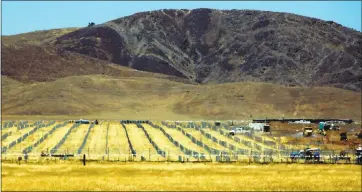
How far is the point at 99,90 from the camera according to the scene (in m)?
180

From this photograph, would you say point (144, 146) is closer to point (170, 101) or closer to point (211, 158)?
point (211, 158)

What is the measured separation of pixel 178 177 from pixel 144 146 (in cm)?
3044

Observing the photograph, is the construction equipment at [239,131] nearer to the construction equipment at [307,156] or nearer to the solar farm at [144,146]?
the solar farm at [144,146]

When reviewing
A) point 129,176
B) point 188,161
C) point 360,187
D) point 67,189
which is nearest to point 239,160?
point 188,161

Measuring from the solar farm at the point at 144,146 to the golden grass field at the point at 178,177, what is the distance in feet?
18.1

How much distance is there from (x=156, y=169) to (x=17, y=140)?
34055 mm

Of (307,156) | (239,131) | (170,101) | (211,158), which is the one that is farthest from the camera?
(170,101)

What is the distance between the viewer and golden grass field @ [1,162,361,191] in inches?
1569

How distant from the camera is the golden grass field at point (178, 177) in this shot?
39844 millimetres

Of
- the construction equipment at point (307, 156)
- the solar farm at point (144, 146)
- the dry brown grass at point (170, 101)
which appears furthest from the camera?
the dry brown grass at point (170, 101)

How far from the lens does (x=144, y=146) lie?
250 ft

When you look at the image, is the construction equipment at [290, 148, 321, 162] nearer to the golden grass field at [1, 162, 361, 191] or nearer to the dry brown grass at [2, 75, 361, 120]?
the golden grass field at [1, 162, 361, 191]

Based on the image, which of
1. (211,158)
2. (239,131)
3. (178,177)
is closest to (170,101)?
(239,131)

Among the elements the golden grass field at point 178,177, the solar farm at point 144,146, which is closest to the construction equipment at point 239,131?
the solar farm at point 144,146
